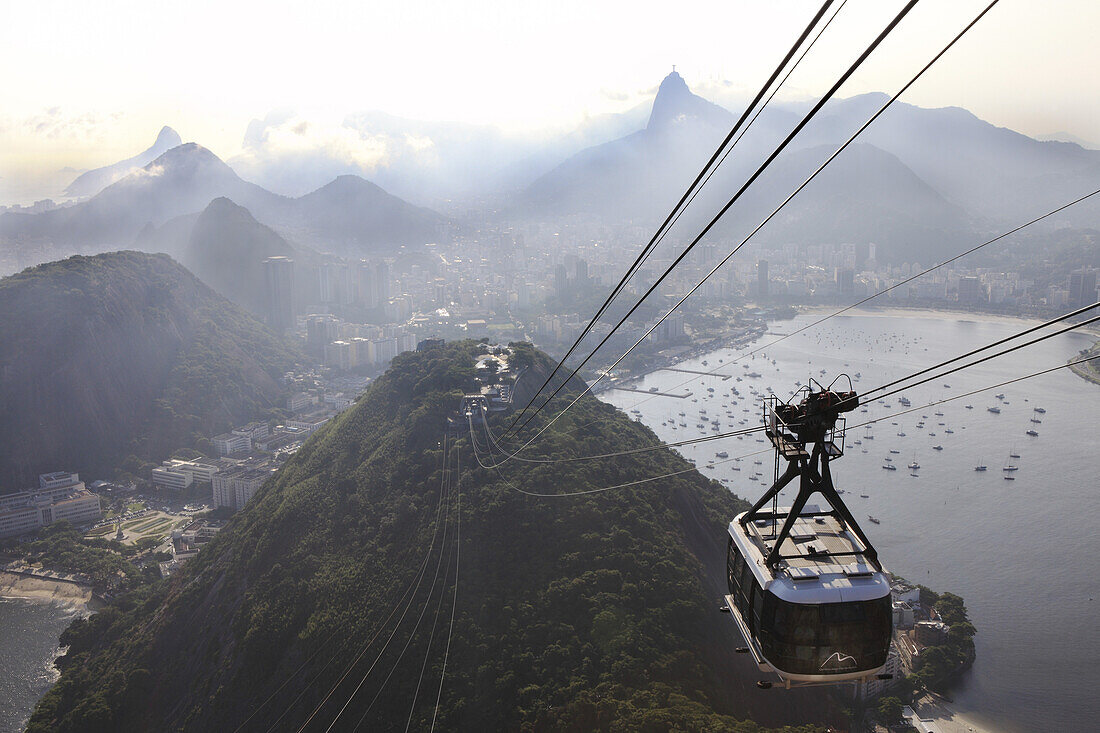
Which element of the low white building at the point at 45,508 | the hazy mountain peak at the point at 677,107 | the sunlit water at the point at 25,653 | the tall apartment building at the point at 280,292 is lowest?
the sunlit water at the point at 25,653

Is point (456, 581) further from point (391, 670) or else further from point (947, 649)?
point (947, 649)

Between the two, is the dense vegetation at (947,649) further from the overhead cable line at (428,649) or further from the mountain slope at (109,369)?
the mountain slope at (109,369)

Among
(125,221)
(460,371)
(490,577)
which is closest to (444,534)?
(490,577)

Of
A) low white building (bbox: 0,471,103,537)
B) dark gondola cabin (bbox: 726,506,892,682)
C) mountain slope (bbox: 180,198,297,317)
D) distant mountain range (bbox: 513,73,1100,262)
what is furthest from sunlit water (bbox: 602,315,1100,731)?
mountain slope (bbox: 180,198,297,317)

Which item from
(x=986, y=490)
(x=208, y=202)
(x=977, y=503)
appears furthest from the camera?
(x=208, y=202)

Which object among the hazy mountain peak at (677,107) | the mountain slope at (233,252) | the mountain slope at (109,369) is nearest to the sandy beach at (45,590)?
the mountain slope at (109,369)

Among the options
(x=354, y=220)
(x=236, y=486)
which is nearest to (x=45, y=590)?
(x=236, y=486)

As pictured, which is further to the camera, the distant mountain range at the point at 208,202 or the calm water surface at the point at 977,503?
the distant mountain range at the point at 208,202
